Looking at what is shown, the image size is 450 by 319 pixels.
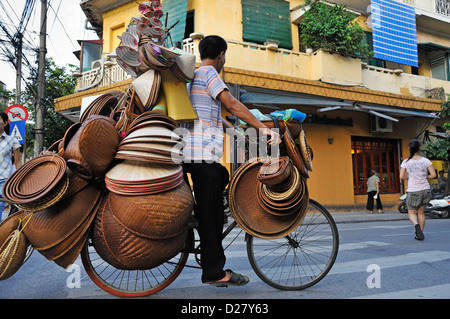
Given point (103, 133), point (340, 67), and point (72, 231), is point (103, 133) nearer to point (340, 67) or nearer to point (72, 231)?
point (72, 231)

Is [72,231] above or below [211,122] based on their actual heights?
below

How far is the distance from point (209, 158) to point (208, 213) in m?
0.40

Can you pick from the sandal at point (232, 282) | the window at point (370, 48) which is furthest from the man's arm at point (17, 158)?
the window at point (370, 48)

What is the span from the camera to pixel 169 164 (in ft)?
6.98

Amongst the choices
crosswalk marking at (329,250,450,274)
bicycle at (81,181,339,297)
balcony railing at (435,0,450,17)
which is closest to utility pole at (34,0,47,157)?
bicycle at (81,181,339,297)

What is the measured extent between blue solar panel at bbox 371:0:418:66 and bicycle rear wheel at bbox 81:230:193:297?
44.1ft

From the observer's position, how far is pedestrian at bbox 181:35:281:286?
97.0 inches

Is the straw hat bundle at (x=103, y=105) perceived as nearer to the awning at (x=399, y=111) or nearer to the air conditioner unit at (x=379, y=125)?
the awning at (x=399, y=111)

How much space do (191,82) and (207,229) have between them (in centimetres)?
108

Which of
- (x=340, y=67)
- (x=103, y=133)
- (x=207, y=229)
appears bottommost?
(x=207, y=229)

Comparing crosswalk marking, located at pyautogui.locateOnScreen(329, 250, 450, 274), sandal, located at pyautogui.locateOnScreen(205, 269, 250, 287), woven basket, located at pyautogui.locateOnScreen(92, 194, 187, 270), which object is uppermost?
woven basket, located at pyautogui.locateOnScreen(92, 194, 187, 270)

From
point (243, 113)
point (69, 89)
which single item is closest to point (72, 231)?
point (243, 113)

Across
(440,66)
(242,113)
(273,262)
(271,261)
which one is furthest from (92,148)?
(440,66)

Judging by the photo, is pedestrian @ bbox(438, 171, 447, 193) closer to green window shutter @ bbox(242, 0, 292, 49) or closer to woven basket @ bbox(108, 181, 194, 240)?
green window shutter @ bbox(242, 0, 292, 49)
